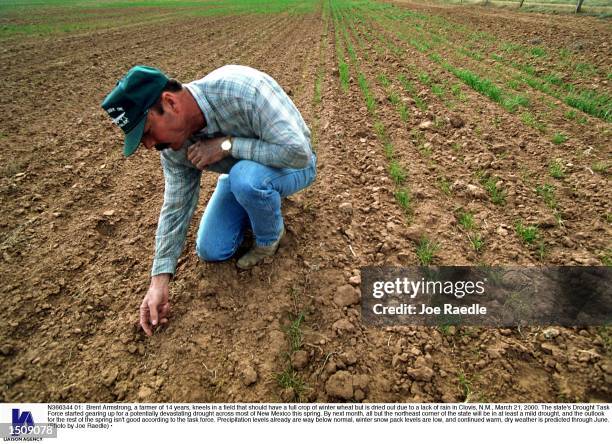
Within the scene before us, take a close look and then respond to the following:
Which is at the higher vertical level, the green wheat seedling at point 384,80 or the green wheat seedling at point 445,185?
the green wheat seedling at point 384,80

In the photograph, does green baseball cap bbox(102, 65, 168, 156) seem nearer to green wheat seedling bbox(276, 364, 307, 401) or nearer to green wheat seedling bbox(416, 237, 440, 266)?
green wheat seedling bbox(276, 364, 307, 401)

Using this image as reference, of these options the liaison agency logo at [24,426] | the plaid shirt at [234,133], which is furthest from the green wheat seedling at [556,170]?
the liaison agency logo at [24,426]

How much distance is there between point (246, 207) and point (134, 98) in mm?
749

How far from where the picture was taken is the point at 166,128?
1531 millimetres

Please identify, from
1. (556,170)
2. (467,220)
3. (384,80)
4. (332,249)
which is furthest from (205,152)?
(384,80)

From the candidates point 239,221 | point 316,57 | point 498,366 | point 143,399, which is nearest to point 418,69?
point 316,57

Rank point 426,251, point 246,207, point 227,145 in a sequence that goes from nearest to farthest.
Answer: point 227,145 < point 246,207 < point 426,251

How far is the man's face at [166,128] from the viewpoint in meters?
1.50

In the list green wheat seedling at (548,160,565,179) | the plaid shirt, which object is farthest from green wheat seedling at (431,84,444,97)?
the plaid shirt

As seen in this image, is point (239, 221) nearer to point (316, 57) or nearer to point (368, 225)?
point (368, 225)

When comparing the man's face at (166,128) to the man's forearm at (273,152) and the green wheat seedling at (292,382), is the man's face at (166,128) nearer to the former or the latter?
the man's forearm at (273,152)

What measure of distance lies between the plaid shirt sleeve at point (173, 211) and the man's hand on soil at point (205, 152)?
0.11 meters

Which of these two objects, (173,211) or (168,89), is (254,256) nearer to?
(173,211)

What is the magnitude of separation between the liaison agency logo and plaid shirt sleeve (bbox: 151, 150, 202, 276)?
0.75m
